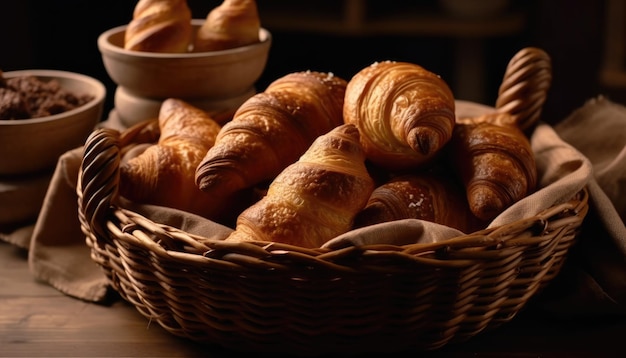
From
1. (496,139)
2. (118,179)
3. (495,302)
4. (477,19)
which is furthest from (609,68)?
(118,179)

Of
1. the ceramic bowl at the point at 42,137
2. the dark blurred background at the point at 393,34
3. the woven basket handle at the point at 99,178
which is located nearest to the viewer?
the woven basket handle at the point at 99,178

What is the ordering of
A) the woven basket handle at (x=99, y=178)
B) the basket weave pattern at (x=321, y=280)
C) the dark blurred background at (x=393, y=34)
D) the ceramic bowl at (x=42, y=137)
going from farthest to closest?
the dark blurred background at (x=393, y=34) < the ceramic bowl at (x=42, y=137) < the woven basket handle at (x=99, y=178) < the basket weave pattern at (x=321, y=280)

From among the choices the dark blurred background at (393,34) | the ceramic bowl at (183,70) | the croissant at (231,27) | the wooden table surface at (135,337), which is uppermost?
the croissant at (231,27)

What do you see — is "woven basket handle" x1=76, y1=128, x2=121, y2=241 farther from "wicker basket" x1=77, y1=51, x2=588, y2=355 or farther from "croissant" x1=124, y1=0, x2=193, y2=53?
"croissant" x1=124, y1=0, x2=193, y2=53

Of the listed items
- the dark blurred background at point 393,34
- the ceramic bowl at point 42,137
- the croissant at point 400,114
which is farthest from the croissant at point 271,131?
the dark blurred background at point 393,34

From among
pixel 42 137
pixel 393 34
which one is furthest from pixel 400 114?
pixel 393 34

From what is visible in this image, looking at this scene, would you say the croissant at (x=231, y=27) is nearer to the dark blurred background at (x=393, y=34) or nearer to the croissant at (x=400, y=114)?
the croissant at (x=400, y=114)
